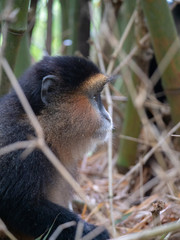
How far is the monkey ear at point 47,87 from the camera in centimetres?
348

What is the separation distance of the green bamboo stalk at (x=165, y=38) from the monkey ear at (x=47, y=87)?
3.89 feet

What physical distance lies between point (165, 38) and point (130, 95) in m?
0.84

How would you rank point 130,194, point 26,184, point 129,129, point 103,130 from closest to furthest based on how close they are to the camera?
1. point 26,184
2. point 103,130
3. point 130,194
4. point 129,129

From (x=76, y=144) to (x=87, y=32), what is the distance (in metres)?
2.69

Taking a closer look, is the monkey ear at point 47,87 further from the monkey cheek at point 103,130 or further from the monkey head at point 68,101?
the monkey cheek at point 103,130

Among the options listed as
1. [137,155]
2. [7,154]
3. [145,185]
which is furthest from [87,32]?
[7,154]

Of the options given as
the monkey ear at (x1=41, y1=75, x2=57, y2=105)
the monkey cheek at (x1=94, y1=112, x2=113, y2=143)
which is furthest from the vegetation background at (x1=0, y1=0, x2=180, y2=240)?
the monkey ear at (x1=41, y1=75, x2=57, y2=105)

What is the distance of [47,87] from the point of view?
11.5 feet

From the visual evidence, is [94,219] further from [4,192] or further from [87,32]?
[87,32]

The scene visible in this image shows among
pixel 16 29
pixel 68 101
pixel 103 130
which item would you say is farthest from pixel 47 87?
pixel 103 130

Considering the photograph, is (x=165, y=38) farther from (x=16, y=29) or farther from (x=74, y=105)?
(x=16, y=29)

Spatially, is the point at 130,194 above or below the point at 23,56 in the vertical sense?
below

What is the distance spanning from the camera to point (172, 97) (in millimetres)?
4484

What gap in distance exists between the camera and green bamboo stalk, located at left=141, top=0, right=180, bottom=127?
13.2 feet
